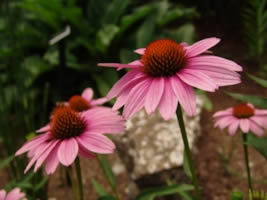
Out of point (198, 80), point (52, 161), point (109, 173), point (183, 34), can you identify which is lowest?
point (109, 173)

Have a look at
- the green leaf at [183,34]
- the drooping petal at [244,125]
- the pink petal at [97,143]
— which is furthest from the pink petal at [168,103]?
the green leaf at [183,34]

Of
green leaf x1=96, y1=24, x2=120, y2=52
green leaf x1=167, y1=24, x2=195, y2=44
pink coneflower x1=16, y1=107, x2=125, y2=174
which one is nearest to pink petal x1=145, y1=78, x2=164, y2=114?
pink coneflower x1=16, y1=107, x2=125, y2=174

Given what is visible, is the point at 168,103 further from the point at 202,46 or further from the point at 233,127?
the point at 233,127

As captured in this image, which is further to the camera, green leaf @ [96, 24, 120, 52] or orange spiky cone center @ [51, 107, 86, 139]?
green leaf @ [96, 24, 120, 52]

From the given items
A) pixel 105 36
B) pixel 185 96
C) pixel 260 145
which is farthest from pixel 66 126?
pixel 105 36

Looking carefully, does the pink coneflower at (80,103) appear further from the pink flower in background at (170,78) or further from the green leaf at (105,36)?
the green leaf at (105,36)

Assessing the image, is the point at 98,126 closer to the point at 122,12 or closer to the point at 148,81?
the point at 148,81

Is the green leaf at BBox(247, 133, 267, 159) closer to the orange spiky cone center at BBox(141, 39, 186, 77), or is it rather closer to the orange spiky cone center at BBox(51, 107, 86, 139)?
the orange spiky cone center at BBox(141, 39, 186, 77)
